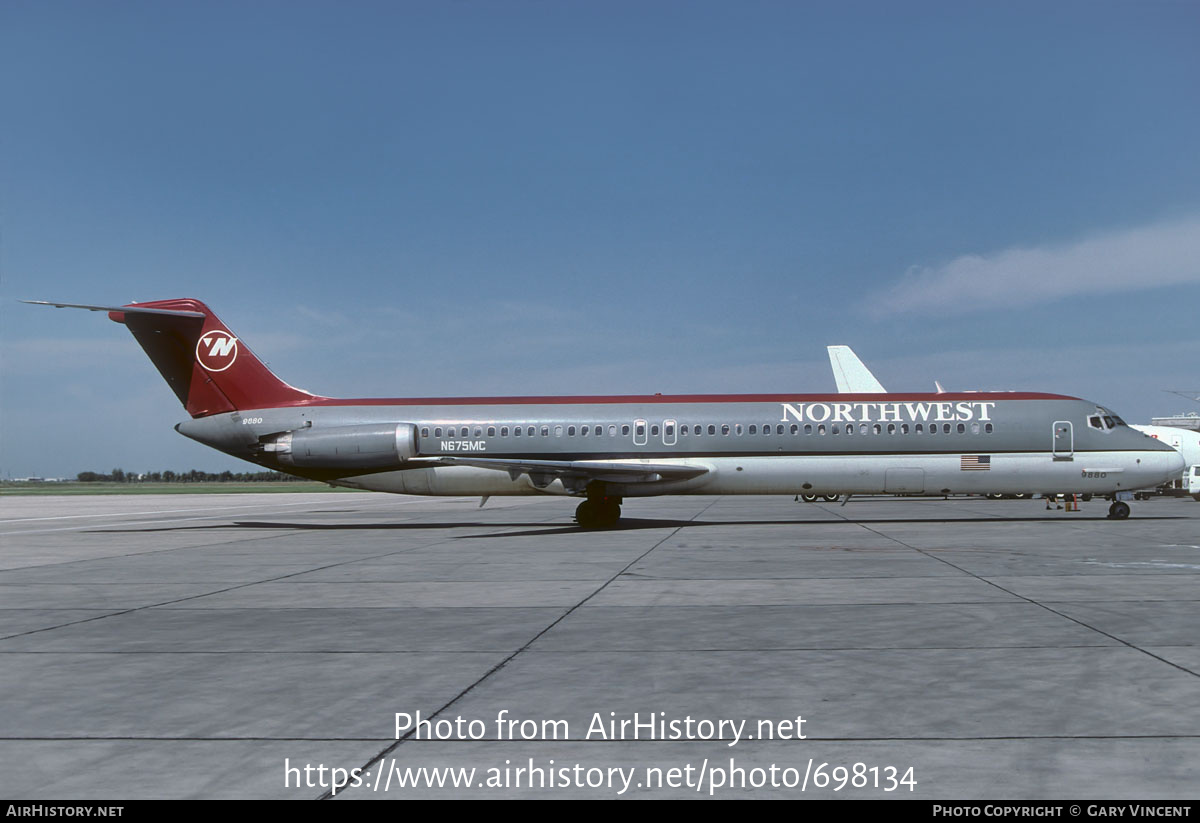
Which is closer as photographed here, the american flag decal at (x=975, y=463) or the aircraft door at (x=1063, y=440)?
the american flag decal at (x=975, y=463)

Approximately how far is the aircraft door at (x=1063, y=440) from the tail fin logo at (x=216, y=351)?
23582mm

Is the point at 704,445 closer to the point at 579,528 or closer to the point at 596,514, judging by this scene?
the point at 596,514

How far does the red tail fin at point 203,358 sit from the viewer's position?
96.1ft

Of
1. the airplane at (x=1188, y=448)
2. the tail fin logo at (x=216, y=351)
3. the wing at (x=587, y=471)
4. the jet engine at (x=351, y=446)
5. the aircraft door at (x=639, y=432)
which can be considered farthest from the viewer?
the airplane at (x=1188, y=448)

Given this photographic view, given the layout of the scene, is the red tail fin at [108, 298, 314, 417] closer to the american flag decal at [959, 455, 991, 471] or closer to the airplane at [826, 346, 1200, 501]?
the american flag decal at [959, 455, 991, 471]

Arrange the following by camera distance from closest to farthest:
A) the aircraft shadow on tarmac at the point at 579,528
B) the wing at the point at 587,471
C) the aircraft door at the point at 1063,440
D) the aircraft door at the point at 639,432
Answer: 1. the wing at the point at 587,471
2. the aircraft door at the point at 1063,440
3. the aircraft shadow on tarmac at the point at 579,528
4. the aircraft door at the point at 639,432

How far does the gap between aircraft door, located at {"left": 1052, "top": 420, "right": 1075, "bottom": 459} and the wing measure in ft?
31.3

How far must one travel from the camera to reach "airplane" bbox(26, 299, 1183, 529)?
26.6 meters

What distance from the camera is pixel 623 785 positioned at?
16.6 ft

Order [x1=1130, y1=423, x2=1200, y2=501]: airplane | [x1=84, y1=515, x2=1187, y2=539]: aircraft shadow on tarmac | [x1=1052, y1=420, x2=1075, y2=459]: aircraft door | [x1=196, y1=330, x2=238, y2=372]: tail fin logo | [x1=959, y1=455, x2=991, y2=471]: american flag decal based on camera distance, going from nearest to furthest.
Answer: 1. [x1=959, y1=455, x2=991, y2=471]: american flag decal
2. [x1=1052, y1=420, x2=1075, y2=459]: aircraft door
3. [x1=84, y1=515, x2=1187, y2=539]: aircraft shadow on tarmac
4. [x1=196, y1=330, x2=238, y2=372]: tail fin logo
5. [x1=1130, y1=423, x2=1200, y2=501]: airplane

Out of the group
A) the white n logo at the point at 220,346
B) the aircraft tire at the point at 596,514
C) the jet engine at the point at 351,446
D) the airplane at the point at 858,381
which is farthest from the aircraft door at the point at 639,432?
the airplane at the point at 858,381

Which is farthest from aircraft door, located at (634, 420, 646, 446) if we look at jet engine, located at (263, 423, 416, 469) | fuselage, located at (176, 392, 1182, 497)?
jet engine, located at (263, 423, 416, 469)

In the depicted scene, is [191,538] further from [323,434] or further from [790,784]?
[790,784]

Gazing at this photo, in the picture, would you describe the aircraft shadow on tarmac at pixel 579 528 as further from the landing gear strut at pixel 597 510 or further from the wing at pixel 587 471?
the wing at pixel 587 471
